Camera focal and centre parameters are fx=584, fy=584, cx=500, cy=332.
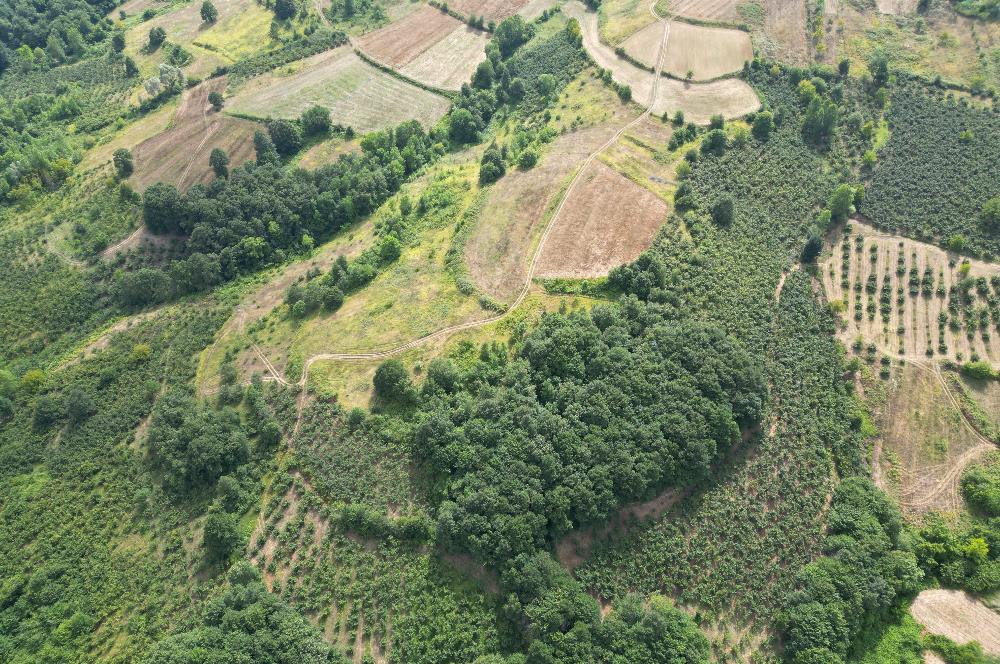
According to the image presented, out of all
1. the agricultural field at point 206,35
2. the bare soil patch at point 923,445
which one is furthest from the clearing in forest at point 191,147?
the bare soil patch at point 923,445

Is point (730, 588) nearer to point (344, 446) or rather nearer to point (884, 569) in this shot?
point (884, 569)

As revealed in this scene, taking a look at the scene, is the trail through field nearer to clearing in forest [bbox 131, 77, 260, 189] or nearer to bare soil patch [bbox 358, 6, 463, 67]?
clearing in forest [bbox 131, 77, 260, 189]

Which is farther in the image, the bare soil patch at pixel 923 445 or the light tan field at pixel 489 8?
the light tan field at pixel 489 8

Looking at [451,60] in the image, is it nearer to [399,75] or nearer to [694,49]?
[399,75]

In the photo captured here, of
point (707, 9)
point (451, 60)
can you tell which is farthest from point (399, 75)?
point (707, 9)

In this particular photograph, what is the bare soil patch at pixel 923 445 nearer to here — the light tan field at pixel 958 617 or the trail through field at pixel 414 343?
the light tan field at pixel 958 617

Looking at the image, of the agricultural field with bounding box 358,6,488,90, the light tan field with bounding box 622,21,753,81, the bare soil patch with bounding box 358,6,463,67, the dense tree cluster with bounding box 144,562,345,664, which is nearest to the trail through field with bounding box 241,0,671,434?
the dense tree cluster with bounding box 144,562,345,664

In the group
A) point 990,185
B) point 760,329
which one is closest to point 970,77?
point 990,185
